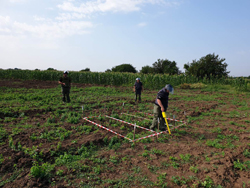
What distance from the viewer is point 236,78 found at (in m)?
23.2

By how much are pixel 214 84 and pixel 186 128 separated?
20.1 meters

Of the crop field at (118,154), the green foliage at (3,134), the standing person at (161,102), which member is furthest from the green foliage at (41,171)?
the standing person at (161,102)

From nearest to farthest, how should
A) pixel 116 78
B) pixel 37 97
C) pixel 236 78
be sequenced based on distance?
pixel 37 97, pixel 236 78, pixel 116 78

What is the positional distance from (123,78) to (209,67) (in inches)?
537

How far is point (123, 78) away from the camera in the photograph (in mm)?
27234

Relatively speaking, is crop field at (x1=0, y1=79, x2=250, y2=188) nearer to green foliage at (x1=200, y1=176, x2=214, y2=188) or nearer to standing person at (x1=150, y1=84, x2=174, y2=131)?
green foliage at (x1=200, y1=176, x2=214, y2=188)

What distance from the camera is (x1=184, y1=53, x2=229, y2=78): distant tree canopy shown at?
93.4ft

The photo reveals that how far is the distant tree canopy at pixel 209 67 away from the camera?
28.5 metres

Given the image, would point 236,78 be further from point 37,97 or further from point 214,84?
point 37,97

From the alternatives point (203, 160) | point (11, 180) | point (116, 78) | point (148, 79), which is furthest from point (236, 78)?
point (11, 180)

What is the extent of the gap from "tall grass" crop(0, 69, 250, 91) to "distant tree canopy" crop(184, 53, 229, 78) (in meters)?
2.55

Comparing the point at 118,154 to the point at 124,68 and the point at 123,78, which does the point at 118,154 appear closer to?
the point at 123,78

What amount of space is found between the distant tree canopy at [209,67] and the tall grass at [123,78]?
2.55 m

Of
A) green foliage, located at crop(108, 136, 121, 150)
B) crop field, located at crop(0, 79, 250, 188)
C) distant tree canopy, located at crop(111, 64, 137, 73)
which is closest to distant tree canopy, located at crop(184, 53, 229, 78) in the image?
crop field, located at crop(0, 79, 250, 188)
